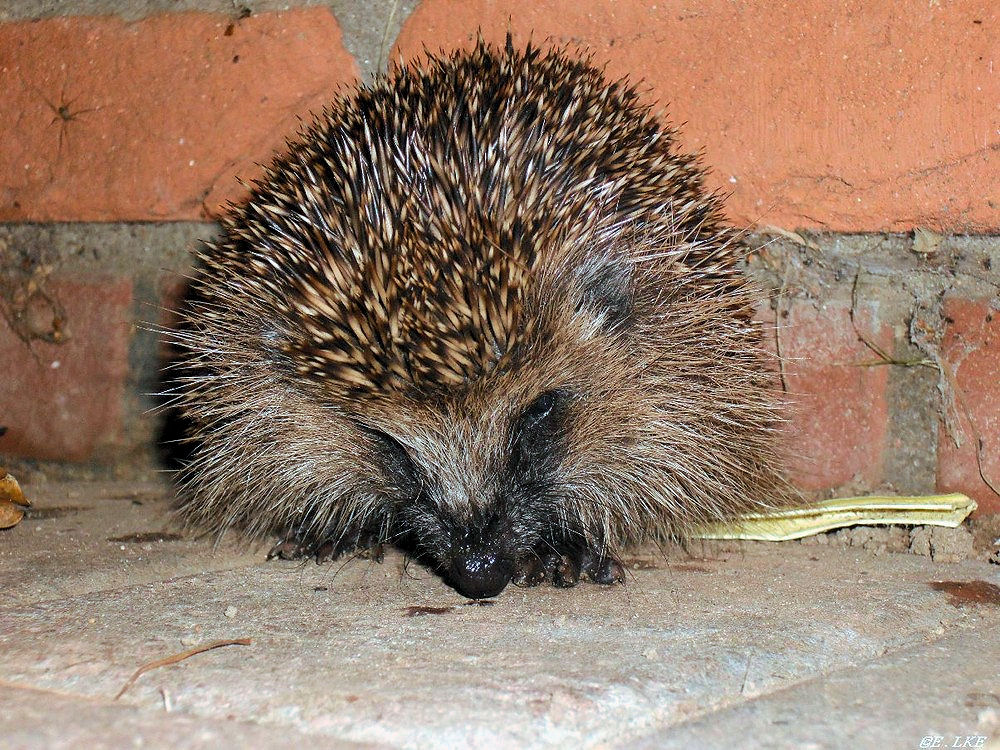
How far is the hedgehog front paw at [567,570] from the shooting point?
7.77 ft

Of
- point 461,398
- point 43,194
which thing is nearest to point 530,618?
point 461,398

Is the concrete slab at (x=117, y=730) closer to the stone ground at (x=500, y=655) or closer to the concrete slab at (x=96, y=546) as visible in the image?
the stone ground at (x=500, y=655)

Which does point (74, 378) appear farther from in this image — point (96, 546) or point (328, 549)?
point (328, 549)

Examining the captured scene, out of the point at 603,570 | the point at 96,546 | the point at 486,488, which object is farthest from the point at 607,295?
the point at 96,546

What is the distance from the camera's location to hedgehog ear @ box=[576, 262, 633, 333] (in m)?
2.37

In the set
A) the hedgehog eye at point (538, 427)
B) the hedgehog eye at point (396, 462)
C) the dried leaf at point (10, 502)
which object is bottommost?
the dried leaf at point (10, 502)

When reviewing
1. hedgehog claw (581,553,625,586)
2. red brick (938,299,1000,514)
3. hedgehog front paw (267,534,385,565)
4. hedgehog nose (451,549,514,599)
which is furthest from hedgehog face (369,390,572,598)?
red brick (938,299,1000,514)

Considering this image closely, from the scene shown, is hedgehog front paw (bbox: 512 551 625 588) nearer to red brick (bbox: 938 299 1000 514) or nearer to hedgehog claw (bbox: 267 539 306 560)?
hedgehog claw (bbox: 267 539 306 560)

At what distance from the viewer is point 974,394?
8.82 feet

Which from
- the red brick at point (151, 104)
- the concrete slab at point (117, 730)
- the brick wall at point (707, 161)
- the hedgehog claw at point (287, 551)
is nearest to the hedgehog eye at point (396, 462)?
the hedgehog claw at point (287, 551)

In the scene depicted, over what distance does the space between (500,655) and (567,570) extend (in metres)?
0.64

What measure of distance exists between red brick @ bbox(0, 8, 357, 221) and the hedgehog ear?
4.10ft

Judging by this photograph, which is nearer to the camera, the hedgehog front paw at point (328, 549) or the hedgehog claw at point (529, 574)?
the hedgehog claw at point (529, 574)

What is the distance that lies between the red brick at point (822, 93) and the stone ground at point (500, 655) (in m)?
0.92
